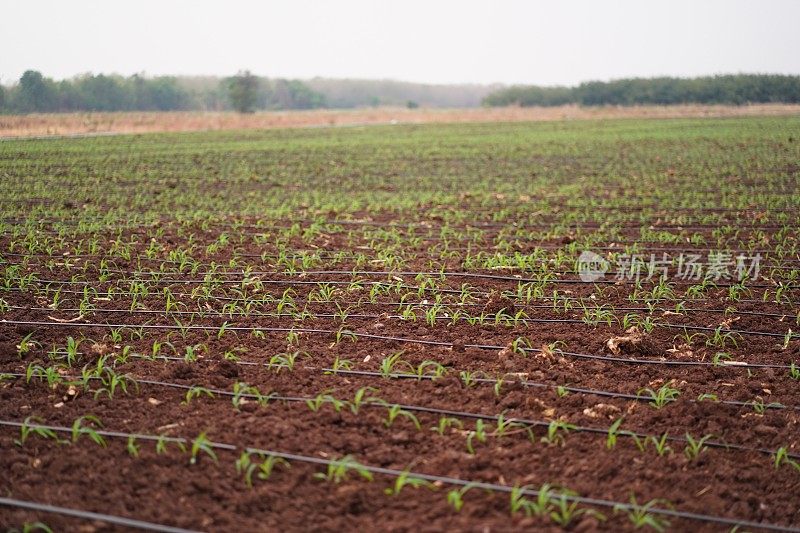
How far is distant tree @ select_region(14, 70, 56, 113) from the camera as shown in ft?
43.2

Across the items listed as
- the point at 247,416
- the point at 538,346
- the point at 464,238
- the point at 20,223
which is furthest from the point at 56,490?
the point at 20,223

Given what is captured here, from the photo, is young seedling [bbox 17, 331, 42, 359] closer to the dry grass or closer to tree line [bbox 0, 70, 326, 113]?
tree line [bbox 0, 70, 326, 113]

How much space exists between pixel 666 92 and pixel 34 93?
45.8m

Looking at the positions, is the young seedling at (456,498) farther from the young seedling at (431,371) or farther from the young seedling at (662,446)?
the young seedling at (431,371)

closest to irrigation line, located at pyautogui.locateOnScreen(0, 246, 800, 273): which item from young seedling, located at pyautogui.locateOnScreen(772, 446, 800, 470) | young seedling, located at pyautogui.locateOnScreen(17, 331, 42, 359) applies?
young seedling, located at pyautogui.locateOnScreen(17, 331, 42, 359)

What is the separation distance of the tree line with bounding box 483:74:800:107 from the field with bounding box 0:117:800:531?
88.2ft

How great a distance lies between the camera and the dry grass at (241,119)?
16141mm

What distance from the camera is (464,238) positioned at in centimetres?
846

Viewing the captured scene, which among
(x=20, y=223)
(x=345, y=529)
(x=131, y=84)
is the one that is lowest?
(x=345, y=529)

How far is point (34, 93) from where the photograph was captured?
13.8 m

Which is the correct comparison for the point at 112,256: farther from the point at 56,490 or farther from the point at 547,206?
the point at 547,206

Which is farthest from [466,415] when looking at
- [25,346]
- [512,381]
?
[25,346]

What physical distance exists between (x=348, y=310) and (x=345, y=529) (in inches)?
110

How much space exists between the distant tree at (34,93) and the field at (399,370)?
4.40 metres
